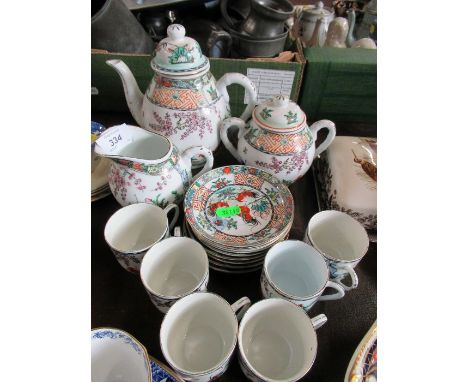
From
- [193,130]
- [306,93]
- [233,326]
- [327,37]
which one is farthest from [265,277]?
[327,37]

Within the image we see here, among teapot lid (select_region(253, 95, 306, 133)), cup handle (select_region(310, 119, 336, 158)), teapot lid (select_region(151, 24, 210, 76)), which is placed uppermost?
teapot lid (select_region(151, 24, 210, 76))

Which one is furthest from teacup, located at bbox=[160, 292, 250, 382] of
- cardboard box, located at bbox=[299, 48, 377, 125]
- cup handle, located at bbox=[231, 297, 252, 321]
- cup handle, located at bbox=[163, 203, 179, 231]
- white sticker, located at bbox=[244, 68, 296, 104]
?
cardboard box, located at bbox=[299, 48, 377, 125]

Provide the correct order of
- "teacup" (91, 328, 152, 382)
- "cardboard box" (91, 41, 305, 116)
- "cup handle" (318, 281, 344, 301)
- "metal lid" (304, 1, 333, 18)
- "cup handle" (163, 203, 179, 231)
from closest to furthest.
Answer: "teacup" (91, 328, 152, 382) < "cup handle" (318, 281, 344, 301) < "cup handle" (163, 203, 179, 231) < "cardboard box" (91, 41, 305, 116) < "metal lid" (304, 1, 333, 18)

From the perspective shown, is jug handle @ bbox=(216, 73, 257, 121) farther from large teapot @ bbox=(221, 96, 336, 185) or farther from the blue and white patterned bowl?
the blue and white patterned bowl

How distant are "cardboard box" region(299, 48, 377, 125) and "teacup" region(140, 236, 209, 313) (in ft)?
2.18

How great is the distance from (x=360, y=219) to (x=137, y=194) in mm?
514

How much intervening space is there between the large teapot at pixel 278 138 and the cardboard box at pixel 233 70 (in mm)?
237

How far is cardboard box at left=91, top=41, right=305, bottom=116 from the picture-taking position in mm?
962

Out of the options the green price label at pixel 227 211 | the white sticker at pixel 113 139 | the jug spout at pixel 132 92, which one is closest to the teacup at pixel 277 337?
the green price label at pixel 227 211

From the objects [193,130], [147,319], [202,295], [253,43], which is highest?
[253,43]

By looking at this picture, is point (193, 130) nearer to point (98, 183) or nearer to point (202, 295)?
point (98, 183)

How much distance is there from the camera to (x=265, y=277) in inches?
23.9

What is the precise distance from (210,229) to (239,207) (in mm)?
97

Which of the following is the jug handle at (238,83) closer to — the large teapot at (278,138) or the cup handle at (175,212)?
the large teapot at (278,138)
